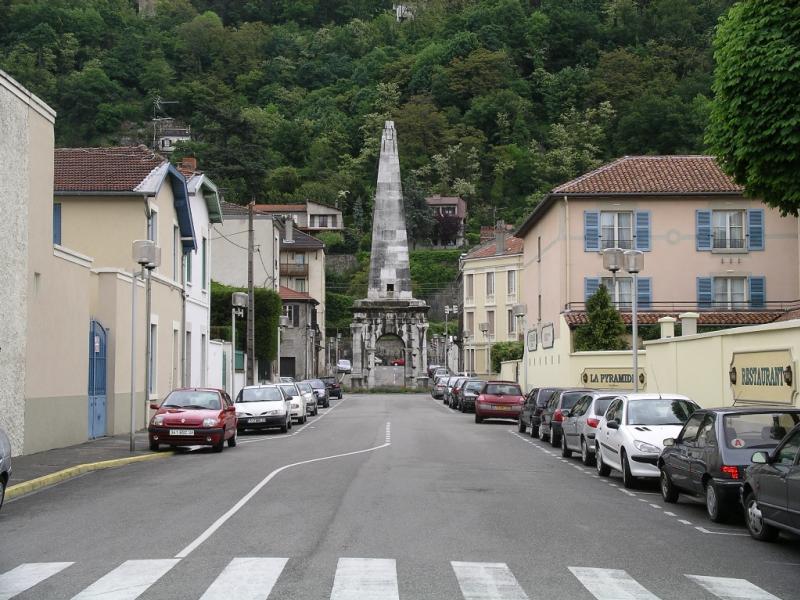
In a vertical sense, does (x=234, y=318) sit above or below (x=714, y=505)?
above

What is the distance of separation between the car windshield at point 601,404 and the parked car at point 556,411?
3.41 metres

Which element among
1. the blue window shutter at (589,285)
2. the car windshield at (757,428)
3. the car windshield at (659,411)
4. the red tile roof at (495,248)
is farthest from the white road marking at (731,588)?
the red tile roof at (495,248)

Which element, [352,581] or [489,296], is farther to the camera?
[489,296]

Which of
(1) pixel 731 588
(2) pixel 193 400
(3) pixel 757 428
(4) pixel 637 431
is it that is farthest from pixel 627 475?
(2) pixel 193 400

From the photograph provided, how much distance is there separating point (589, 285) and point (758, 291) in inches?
292

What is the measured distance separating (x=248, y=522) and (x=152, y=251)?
12849 millimetres

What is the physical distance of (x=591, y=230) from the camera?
47.1 m

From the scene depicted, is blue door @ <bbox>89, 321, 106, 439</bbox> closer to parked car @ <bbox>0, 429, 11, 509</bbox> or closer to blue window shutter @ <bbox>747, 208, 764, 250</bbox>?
parked car @ <bbox>0, 429, 11, 509</bbox>

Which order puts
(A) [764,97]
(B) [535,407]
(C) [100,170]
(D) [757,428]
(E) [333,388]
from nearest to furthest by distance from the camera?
(D) [757,428] < (A) [764,97] < (B) [535,407] < (C) [100,170] < (E) [333,388]

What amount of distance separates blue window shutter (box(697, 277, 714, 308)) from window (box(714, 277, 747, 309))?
26cm

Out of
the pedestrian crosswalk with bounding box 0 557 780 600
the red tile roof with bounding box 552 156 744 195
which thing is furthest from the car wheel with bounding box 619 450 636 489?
the red tile roof with bounding box 552 156 744 195

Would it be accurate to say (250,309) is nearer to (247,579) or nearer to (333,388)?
(333,388)

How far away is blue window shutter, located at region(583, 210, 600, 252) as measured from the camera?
154ft

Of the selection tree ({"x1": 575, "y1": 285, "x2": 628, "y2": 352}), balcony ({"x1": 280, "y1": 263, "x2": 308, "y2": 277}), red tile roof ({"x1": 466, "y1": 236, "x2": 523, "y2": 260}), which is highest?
red tile roof ({"x1": 466, "y1": 236, "x2": 523, "y2": 260})
